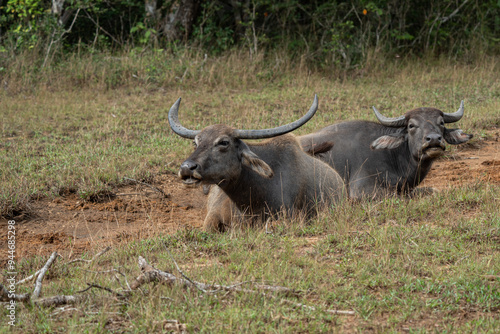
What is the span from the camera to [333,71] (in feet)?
44.1

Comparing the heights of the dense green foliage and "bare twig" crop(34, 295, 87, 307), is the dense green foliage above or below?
above

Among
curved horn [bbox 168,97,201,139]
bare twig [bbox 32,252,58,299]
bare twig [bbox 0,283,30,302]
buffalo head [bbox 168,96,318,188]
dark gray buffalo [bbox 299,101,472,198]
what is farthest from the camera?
dark gray buffalo [bbox 299,101,472,198]

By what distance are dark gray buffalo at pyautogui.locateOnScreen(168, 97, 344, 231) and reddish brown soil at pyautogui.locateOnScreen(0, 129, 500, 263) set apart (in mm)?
664

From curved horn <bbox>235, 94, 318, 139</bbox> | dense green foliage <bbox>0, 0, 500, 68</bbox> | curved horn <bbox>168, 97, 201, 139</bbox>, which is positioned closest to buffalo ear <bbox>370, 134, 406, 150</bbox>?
curved horn <bbox>235, 94, 318, 139</bbox>

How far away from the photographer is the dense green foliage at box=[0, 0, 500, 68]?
44.4ft

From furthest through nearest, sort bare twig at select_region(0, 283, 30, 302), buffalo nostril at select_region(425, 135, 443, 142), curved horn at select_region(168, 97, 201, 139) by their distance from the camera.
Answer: buffalo nostril at select_region(425, 135, 443, 142) → curved horn at select_region(168, 97, 201, 139) → bare twig at select_region(0, 283, 30, 302)

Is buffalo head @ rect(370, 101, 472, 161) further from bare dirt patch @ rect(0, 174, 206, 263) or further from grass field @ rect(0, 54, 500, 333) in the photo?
bare dirt patch @ rect(0, 174, 206, 263)

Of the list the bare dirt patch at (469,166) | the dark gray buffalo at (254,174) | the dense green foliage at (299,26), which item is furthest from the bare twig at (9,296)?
the dense green foliage at (299,26)

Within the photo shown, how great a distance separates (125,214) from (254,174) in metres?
1.72

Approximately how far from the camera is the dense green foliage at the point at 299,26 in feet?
44.4

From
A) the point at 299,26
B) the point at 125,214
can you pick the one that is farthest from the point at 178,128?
the point at 299,26

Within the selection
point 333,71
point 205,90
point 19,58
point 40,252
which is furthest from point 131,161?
point 333,71

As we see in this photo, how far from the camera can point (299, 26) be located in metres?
14.7

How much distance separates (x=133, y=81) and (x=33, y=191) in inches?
223
